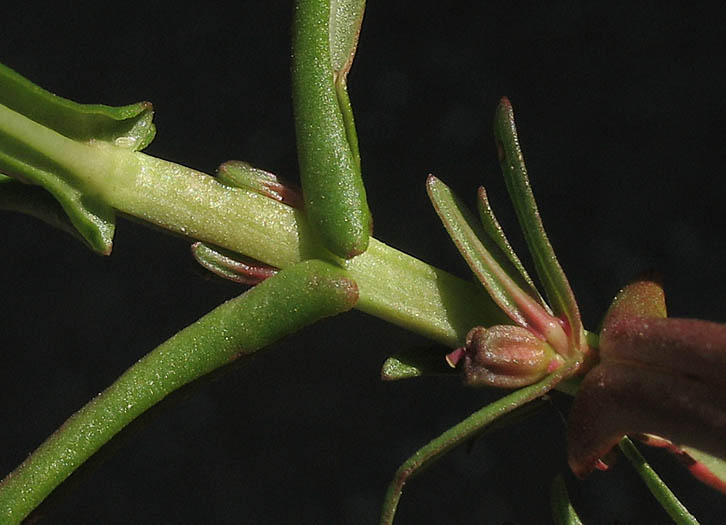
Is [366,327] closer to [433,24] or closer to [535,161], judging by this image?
[535,161]

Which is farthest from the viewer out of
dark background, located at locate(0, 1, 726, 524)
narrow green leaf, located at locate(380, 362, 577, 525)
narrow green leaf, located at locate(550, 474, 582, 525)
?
dark background, located at locate(0, 1, 726, 524)

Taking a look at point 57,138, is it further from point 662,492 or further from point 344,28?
point 662,492

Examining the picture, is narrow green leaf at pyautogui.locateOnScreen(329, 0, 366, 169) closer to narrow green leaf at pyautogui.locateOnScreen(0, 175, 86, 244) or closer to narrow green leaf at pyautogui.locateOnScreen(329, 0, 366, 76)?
narrow green leaf at pyautogui.locateOnScreen(329, 0, 366, 76)

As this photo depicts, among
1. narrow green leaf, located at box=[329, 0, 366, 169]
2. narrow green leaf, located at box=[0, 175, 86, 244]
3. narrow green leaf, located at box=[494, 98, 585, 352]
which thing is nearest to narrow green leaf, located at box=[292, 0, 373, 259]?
narrow green leaf, located at box=[329, 0, 366, 169]

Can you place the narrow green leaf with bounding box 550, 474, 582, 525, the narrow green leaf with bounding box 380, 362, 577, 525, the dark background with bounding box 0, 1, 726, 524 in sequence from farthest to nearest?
1. the dark background with bounding box 0, 1, 726, 524
2. the narrow green leaf with bounding box 550, 474, 582, 525
3. the narrow green leaf with bounding box 380, 362, 577, 525

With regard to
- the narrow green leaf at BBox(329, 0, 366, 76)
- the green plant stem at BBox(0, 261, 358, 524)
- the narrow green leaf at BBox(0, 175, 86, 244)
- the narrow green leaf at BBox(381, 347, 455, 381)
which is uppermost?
the narrow green leaf at BBox(329, 0, 366, 76)

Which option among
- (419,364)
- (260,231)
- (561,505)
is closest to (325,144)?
(260,231)

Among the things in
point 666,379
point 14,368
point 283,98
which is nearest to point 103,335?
point 14,368

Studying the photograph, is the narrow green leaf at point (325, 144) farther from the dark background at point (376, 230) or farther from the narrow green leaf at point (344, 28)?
the dark background at point (376, 230)
